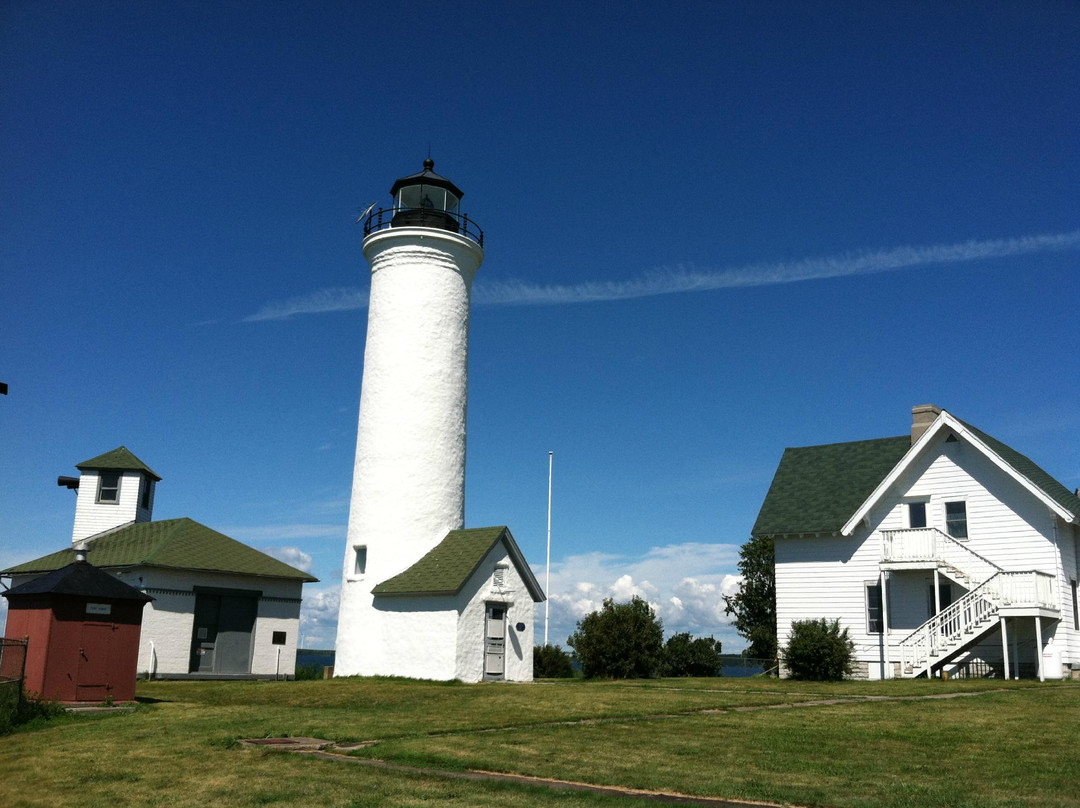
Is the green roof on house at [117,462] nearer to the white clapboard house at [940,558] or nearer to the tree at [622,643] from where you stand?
the tree at [622,643]

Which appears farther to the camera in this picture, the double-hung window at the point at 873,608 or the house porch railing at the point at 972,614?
the double-hung window at the point at 873,608

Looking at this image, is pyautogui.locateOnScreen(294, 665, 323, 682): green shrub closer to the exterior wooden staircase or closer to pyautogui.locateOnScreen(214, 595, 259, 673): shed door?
pyautogui.locateOnScreen(214, 595, 259, 673): shed door

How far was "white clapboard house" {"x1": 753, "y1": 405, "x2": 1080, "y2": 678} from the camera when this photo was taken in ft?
94.9

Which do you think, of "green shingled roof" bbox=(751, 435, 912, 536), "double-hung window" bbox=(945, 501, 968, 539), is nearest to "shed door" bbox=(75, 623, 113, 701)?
"green shingled roof" bbox=(751, 435, 912, 536)

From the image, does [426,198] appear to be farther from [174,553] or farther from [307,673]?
[307,673]

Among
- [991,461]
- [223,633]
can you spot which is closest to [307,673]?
[223,633]

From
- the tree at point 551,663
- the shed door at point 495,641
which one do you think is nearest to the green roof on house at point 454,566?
→ the shed door at point 495,641

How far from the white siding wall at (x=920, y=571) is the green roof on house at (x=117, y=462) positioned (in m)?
24.9

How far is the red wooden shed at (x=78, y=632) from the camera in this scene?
63.9 ft

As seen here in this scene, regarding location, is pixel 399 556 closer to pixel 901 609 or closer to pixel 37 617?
pixel 37 617

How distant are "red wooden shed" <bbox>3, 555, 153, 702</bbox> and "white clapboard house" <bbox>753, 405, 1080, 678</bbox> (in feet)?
71.0

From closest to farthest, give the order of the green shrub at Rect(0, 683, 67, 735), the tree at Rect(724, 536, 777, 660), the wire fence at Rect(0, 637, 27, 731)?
the green shrub at Rect(0, 683, 67, 735)
the wire fence at Rect(0, 637, 27, 731)
the tree at Rect(724, 536, 777, 660)

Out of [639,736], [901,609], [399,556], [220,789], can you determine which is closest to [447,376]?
[399,556]

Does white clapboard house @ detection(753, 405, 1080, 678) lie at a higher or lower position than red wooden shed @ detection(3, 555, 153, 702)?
higher
